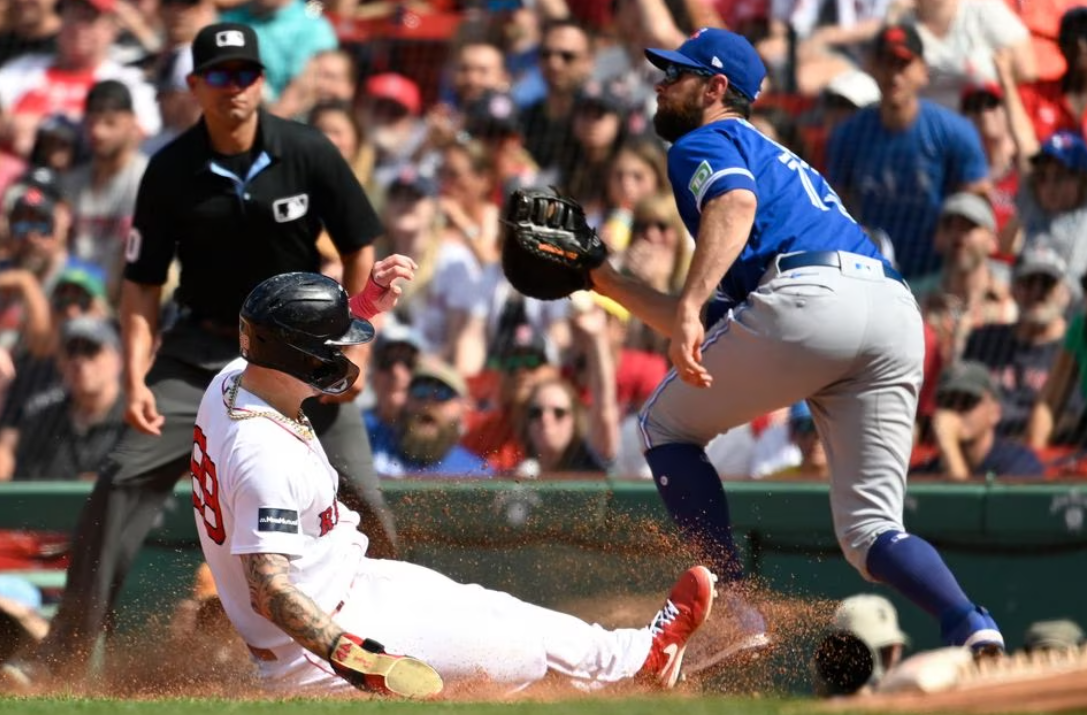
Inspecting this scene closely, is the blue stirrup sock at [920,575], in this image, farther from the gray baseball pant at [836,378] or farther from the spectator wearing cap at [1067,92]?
the spectator wearing cap at [1067,92]

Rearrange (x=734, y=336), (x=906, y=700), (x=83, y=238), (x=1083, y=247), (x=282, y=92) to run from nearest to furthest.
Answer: (x=906, y=700), (x=734, y=336), (x=1083, y=247), (x=83, y=238), (x=282, y=92)

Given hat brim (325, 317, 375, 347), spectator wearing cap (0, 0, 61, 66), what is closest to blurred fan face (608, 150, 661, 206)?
spectator wearing cap (0, 0, 61, 66)

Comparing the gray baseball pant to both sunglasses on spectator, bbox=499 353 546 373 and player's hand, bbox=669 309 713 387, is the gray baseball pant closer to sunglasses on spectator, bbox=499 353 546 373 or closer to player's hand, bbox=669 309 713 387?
player's hand, bbox=669 309 713 387

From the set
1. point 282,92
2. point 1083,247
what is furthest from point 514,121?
point 1083,247

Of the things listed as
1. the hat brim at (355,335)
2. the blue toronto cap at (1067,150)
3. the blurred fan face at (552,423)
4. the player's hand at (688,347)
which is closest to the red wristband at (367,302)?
Answer: the hat brim at (355,335)

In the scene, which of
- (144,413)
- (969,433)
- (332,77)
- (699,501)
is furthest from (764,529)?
(332,77)

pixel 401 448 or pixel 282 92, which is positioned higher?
pixel 282 92

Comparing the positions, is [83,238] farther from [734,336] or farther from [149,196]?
[734,336]

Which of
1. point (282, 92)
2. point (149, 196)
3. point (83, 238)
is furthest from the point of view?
point (282, 92)
